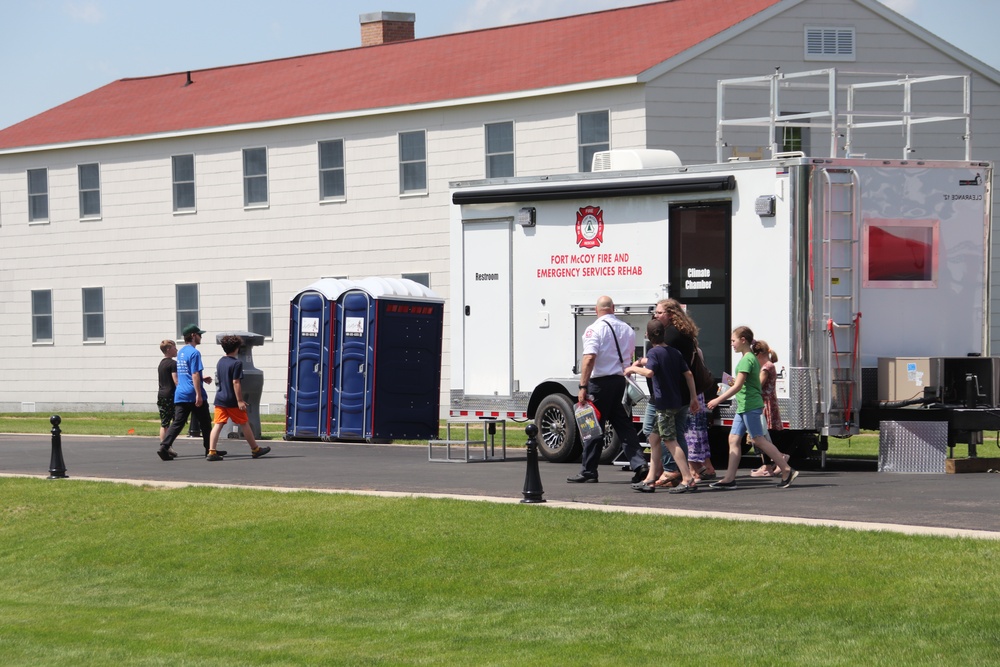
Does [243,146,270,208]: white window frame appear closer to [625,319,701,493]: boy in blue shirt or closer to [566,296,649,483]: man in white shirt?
[566,296,649,483]: man in white shirt

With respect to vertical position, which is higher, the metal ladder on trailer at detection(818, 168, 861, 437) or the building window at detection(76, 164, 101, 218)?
the building window at detection(76, 164, 101, 218)

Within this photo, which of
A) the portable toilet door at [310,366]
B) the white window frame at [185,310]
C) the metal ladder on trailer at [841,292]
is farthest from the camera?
the white window frame at [185,310]

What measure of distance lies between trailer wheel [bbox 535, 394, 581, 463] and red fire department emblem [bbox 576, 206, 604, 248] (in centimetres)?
190

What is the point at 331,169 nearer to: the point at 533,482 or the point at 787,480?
the point at 787,480

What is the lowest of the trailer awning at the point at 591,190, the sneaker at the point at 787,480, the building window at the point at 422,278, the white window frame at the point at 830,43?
the sneaker at the point at 787,480

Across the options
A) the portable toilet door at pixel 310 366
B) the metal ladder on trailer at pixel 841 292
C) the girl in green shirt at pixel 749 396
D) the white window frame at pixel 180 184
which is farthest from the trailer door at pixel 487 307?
the white window frame at pixel 180 184

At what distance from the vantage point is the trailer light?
18719mm

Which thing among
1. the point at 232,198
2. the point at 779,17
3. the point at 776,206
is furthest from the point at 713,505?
the point at 232,198

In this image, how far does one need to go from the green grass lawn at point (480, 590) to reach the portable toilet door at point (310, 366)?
1043 centimetres

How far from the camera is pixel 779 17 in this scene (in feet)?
95.0

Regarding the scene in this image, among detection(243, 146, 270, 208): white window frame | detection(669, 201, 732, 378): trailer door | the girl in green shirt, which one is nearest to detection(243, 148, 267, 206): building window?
detection(243, 146, 270, 208): white window frame

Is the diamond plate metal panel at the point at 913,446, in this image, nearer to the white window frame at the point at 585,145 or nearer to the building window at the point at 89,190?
the white window frame at the point at 585,145

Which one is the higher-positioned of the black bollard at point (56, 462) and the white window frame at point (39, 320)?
the white window frame at point (39, 320)

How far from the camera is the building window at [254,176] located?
3425 centimetres
